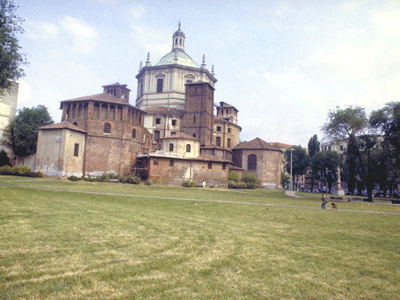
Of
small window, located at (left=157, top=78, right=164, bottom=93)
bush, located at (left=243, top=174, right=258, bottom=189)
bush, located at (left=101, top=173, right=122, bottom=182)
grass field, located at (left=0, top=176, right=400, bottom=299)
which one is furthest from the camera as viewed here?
small window, located at (left=157, top=78, right=164, bottom=93)

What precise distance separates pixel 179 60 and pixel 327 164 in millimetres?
42297

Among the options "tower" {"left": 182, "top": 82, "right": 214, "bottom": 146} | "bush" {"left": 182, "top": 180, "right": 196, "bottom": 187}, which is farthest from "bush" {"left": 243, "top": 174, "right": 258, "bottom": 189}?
"bush" {"left": 182, "top": 180, "right": 196, "bottom": 187}

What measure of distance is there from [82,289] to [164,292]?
1287 mm

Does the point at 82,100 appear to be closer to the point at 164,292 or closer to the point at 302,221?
the point at 302,221

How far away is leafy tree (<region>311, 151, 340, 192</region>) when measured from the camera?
74.2 meters

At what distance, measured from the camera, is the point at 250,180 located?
49.9 meters

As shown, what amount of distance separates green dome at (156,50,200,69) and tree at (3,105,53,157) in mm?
24414

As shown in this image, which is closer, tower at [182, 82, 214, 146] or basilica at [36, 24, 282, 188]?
basilica at [36, 24, 282, 188]

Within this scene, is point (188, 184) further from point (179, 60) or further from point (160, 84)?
point (179, 60)

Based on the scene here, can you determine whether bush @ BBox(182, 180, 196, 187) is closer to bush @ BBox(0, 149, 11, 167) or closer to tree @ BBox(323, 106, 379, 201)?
tree @ BBox(323, 106, 379, 201)

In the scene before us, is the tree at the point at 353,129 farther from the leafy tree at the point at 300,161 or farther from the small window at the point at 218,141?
the leafy tree at the point at 300,161

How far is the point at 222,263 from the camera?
6801mm

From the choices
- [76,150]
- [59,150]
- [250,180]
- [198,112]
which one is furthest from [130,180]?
[250,180]

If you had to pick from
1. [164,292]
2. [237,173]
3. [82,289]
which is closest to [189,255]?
[164,292]
